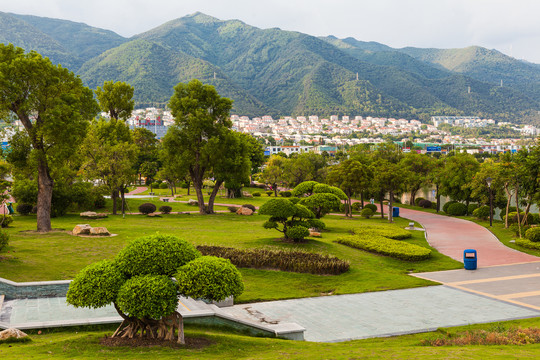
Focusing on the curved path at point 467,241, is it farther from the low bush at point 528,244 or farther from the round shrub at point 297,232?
the round shrub at point 297,232

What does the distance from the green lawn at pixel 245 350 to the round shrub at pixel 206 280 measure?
1.11m

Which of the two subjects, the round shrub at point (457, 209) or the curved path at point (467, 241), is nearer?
the curved path at point (467, 241)

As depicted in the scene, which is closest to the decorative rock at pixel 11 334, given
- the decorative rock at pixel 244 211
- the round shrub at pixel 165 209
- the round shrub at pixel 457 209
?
the round shrub at pixel 165 209

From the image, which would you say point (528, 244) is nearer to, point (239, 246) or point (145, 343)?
point (239, 246)

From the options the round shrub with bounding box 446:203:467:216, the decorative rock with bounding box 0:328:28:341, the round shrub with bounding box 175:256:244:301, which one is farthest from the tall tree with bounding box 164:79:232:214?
the round shrub with bounding box 175:256:244:301

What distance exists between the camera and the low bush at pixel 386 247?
71.8 ft

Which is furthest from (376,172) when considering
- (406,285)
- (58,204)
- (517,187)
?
(58,204)

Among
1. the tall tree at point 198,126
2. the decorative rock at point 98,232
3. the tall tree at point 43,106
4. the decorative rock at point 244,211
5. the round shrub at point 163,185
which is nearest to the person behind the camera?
the tall tree at point 43,106

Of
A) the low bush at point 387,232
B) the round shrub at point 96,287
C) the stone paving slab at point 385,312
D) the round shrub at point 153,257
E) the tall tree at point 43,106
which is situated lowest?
the stone paving slab at point 385,312

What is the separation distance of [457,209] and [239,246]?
92.9 ft

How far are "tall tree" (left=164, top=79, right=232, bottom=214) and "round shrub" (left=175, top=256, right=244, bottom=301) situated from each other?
2743 centimetres

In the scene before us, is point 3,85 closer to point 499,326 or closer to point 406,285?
point 406,285

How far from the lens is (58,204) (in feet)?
103

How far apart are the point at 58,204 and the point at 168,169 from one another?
9.92 meters
